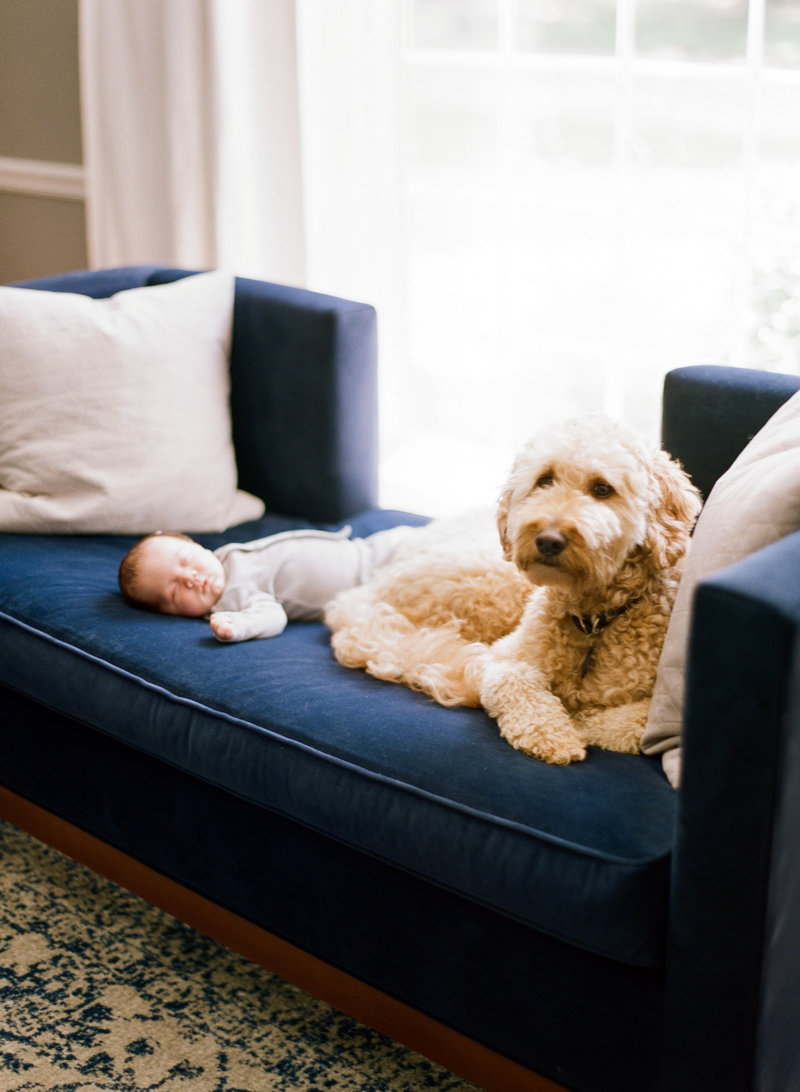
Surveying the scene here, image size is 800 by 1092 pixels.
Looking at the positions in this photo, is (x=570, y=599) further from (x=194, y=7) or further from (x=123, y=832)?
(x=194, y=7)

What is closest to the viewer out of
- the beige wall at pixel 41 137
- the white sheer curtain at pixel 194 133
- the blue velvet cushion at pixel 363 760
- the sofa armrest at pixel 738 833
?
the sofa armrest at pixel 738 833

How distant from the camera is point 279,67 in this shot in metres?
3.17

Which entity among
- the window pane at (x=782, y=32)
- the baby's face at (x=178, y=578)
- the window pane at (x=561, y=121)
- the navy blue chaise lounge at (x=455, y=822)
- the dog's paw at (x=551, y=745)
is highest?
the window pane at (x=782, y=32)

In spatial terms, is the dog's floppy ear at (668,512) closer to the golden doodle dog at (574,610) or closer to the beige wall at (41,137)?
the golden doodle dog at (574,610)

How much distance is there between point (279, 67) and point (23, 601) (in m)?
1.79

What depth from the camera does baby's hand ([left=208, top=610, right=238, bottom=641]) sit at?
2.03 m

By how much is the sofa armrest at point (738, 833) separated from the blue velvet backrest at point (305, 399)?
1.41 m

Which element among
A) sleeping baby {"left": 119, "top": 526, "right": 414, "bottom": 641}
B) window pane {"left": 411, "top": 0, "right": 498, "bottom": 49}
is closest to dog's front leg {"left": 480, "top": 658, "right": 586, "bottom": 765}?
sleeping baby {"left": 119, "top": 526, "right": 414, "bottom": 641}

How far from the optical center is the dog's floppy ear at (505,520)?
69.8 inches

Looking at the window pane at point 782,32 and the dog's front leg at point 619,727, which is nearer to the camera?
the dog's front leg at point 619,727

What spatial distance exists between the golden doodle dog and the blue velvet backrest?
29.9 inches

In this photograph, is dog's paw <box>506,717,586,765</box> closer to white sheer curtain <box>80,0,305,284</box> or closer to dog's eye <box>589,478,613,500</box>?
dog's eye <box>589,478,613,500</box>

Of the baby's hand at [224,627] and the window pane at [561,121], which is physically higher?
the window pane at [561,121]

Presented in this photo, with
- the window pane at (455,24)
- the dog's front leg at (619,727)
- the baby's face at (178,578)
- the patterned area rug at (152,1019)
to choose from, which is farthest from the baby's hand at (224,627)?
the window pane at (455,24)
